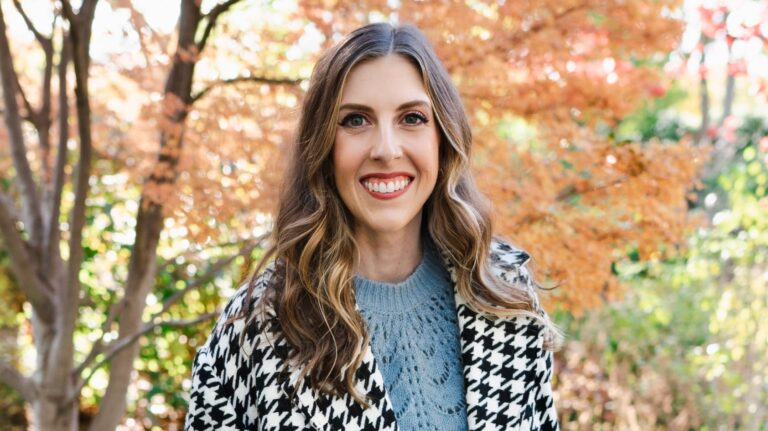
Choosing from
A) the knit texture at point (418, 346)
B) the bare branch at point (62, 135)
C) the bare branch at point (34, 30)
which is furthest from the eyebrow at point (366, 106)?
the bare branch at point (34, 30)

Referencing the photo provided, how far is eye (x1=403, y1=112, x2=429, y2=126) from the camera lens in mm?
1825

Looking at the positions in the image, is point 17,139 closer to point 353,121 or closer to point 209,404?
point 209,404

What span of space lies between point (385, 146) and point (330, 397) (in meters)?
0.56

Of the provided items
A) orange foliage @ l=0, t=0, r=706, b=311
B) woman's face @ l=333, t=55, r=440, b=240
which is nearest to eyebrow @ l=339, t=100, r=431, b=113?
woman's face @ l=333, t=55, r=440, b=240

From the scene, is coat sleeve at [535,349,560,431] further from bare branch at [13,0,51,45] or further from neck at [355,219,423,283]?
bare branch at [13,0,51,45]

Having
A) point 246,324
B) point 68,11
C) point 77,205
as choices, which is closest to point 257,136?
point 77,205

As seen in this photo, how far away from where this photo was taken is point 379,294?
1.96 metres

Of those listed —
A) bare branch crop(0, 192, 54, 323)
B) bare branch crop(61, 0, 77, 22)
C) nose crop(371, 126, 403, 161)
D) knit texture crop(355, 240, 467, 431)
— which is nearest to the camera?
nose crop(371, 126, 403, 161)

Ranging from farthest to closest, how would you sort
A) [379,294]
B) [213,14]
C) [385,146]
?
[213,14] < [379,294] < [385,146]

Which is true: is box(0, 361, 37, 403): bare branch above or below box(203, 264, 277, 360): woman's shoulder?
above

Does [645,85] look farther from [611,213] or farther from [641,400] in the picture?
[641,400]

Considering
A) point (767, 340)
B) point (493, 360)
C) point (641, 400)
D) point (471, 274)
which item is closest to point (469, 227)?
point (471, 274)

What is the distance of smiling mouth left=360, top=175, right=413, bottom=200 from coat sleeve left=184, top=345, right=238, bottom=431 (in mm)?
538

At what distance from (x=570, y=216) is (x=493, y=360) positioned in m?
1.34
